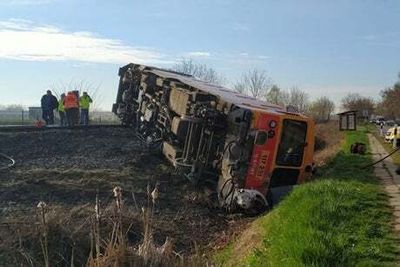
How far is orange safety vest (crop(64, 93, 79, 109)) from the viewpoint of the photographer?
83.3 feet

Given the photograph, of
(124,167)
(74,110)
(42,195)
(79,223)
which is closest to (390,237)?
(79,223)

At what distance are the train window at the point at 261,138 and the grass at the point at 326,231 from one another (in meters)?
1.60

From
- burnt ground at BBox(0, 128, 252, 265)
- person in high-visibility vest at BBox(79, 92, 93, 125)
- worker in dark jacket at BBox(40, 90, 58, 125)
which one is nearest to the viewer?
burnt ground at BBox(0, 128, 252, 265)

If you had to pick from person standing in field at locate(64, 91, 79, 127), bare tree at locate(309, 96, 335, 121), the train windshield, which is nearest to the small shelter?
person standing in field at locate(64, 91, 79, 127)

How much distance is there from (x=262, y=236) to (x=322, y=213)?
0.89 m

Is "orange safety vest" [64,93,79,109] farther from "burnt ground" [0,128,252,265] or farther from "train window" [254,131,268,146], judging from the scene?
"train window" [254,131,268,146]

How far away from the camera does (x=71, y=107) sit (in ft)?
83.9

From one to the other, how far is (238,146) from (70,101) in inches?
589

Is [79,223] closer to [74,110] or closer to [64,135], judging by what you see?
[64,135]

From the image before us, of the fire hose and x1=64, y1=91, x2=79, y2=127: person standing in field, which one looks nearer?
the fire hose

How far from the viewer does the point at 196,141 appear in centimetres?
1339

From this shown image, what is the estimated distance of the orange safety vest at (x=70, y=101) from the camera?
83.3 feet

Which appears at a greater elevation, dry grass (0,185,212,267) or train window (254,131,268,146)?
train window (254,131,268,146)

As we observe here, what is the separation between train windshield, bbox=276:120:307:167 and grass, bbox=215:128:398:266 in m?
1.68
